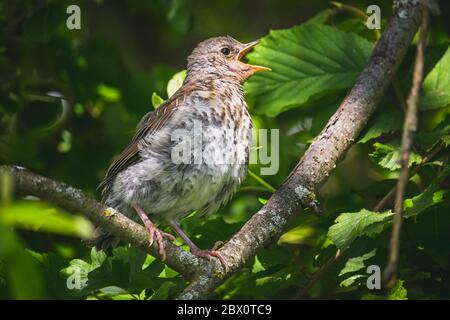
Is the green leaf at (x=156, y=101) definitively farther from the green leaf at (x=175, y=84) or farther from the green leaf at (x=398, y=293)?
the green leaf at (x=398, y=293)

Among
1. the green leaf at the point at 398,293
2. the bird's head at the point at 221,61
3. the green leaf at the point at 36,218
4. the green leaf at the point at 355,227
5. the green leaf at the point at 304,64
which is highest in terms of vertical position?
the bird's head at the point at 221,61

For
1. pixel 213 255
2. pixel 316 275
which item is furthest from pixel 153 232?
pixel 316 275

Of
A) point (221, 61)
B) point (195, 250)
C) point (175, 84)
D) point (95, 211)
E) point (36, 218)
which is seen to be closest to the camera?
point (36, 218)

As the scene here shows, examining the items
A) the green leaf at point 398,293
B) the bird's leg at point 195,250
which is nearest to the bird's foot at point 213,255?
the bird's leg at point 195,250

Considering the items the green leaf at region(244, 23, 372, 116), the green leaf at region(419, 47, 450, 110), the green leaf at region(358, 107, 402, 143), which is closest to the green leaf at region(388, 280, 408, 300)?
the green leaf at region(358, 107, 402, 143)

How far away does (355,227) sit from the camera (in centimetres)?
314

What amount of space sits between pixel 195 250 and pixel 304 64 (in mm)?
1377

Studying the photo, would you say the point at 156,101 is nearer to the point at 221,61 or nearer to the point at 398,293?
the point at 221,61

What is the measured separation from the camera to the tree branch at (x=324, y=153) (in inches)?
124

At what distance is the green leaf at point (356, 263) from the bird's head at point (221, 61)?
144cm

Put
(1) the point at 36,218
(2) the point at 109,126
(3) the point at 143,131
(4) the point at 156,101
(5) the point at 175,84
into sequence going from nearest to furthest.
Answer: (1) the point at 36,218
(3) the point at 143,131
(4) the point at 156,101
(5) the point at 175,84
(2) the point at 109,126

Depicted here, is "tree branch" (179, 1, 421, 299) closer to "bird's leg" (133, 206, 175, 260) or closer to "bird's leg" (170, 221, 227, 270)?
"bird's leg" (170, 221, 227, 270)

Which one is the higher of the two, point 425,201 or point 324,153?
point 324,153

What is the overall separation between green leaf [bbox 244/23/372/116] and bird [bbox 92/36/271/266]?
21cm
